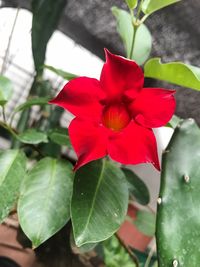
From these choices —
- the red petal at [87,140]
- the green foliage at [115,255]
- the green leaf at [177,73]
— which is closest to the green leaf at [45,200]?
the red petal at [87,140]

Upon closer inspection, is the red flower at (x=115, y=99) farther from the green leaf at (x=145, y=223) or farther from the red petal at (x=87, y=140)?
the green leaf at (x=145, y=223)

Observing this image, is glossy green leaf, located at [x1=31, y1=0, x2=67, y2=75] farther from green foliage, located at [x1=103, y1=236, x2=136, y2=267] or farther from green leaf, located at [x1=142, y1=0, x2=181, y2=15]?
green foliage, located at [x1=103, y1=236, x2=136, y2=267]

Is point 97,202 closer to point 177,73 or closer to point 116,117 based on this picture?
point 116,117

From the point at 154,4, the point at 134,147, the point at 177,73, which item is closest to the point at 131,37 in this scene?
the point at 154,4

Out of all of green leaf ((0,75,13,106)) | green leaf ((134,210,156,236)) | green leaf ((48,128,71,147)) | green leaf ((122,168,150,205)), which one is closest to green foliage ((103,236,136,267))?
green leaf ((122,168,150,205))

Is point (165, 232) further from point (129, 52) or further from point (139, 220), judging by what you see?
point (139, 220)

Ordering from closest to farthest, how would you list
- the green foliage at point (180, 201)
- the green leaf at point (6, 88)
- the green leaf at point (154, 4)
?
the green foliage at point (180, 201) < the green leaf at point (154, 4) < the green leaf at point (6, 88)

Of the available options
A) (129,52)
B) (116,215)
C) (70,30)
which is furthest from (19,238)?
(70,30)
